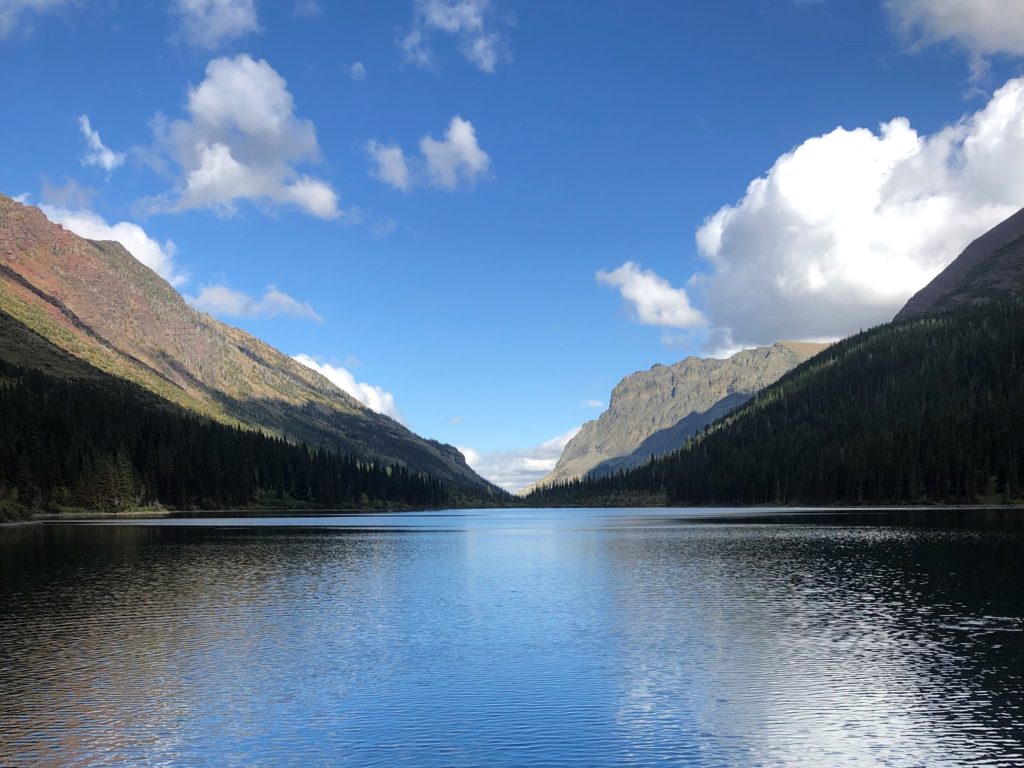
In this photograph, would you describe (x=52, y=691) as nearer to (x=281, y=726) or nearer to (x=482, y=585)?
(x=281, y=726)

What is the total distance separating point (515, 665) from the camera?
131ft

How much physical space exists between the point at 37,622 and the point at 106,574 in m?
26.2

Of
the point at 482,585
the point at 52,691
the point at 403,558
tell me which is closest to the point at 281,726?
the point at 52,691

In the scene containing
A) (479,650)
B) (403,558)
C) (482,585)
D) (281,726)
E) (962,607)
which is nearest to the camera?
(281,726)

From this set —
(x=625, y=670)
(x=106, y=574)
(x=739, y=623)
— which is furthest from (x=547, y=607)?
(x=106, y=574)

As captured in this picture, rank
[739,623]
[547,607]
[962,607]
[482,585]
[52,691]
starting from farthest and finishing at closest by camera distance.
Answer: [482,585]
[547,607]
[962,607]
[739,623]
[52,691]

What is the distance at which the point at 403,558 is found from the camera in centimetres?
9850

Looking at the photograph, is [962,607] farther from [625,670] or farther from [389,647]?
[389,647]

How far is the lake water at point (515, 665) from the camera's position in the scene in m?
27.6

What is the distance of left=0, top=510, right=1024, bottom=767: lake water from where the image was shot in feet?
90.6

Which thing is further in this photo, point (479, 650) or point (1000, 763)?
point (479, 650)

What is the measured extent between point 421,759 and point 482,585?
4511 cm

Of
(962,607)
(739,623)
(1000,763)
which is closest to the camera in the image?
(1000,763)

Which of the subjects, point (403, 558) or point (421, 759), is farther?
point (403, 558)
